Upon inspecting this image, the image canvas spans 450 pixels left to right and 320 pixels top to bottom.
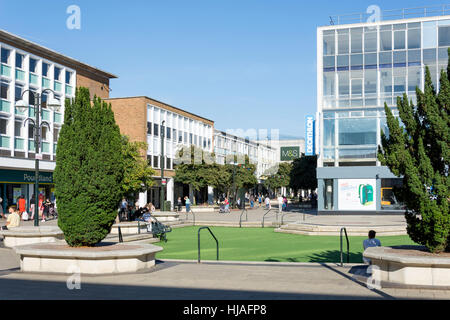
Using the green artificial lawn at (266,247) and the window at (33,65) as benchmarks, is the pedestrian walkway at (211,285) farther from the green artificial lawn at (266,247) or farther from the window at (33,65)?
the window at (33,65)

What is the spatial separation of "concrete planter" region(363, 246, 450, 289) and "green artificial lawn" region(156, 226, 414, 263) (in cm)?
556

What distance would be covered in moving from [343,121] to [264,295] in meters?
37.5

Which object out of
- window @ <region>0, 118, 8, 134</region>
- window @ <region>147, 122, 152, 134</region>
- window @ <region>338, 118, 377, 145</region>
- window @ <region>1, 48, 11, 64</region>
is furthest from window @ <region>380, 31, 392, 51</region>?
window @ <region>0, 118, 8, 134</region>

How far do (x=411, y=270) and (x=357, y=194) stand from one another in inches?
1375

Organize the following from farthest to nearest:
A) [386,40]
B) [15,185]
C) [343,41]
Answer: [343,41], [386,40], [15,185]

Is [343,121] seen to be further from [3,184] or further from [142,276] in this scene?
[142,276]

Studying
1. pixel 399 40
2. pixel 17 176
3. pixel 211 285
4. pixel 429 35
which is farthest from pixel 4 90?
pixel 211 285

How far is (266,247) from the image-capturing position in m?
19.7

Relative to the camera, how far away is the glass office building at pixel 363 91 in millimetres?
43094

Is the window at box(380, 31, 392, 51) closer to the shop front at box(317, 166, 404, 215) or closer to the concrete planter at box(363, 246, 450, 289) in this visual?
the shop front at box(317, 166, 404, 215)

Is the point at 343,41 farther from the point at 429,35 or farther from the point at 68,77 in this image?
the point at 68,77

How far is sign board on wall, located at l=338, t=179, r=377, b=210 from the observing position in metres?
43.2

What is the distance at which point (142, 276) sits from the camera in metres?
10.7
